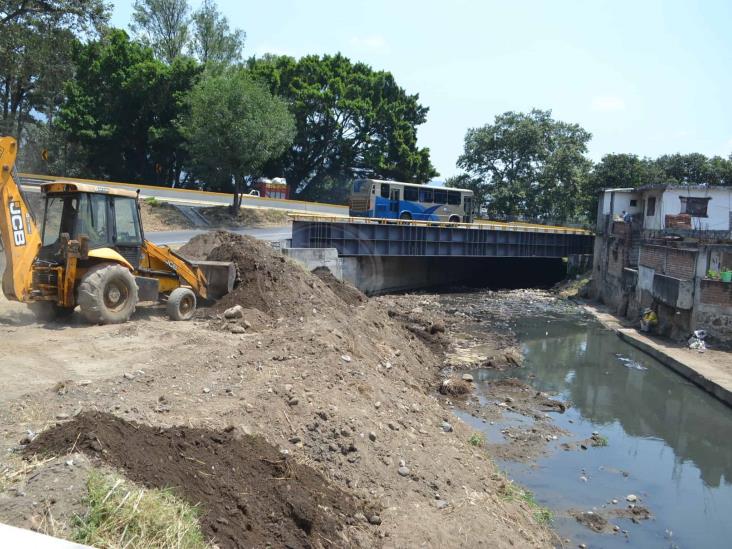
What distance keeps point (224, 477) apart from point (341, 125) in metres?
47.3

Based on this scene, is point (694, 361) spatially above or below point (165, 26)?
below

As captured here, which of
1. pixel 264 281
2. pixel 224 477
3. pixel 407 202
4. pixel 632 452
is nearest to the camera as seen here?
pixel 224 477

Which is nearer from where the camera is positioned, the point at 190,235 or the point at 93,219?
the point at 93,219

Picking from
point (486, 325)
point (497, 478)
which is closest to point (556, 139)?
point (486, 325)

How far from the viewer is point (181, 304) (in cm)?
1342

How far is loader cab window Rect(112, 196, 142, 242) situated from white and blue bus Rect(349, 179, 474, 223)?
25051 millimetres

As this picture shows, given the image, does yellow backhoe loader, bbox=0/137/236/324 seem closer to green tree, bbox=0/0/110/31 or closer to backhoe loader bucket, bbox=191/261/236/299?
backhoe loader bucket, bbox=191/261/236/299

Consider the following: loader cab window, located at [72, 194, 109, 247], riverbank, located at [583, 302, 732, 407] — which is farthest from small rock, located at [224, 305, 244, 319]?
riverbank, located at [583, 302, 732, 407]

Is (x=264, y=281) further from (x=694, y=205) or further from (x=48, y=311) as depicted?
(x=694, y=205)

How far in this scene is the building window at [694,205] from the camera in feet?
119

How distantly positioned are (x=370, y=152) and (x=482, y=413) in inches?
1576

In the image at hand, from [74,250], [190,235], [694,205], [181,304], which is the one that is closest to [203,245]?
[181,304]

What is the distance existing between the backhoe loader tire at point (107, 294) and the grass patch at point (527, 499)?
7.59 meters

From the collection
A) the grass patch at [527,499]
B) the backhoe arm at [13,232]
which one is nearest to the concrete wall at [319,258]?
the backhoe arm at [13,232]
